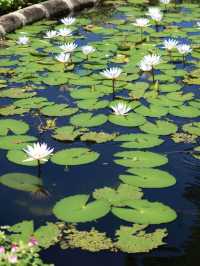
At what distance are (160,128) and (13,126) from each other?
136 centimetres

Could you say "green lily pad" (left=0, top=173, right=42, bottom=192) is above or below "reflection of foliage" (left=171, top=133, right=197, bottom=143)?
below

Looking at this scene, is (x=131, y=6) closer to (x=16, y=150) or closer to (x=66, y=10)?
(x=66, y=10)

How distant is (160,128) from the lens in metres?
4.67

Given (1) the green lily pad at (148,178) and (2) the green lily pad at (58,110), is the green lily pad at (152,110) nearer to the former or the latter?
(2) the green lily pad at (58,110)

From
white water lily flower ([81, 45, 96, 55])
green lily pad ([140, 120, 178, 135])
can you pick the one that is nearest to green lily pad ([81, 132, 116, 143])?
green lily pad ([140, 120, 178, 135])

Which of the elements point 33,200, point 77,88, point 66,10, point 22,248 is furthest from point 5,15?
point 22,248

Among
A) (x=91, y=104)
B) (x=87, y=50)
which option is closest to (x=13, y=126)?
(x=91, y=104)

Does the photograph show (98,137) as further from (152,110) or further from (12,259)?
(12,259)

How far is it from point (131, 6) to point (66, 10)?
1.45 m

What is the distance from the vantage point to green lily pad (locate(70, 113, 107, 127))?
4.77m

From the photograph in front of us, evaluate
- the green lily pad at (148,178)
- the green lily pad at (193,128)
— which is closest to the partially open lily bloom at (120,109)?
the green lily pad at (193,128)

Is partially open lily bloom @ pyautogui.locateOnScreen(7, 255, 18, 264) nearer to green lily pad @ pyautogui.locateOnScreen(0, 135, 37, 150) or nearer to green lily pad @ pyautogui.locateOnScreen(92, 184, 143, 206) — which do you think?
green lily pad @ pyautogui.locateOnScreen(92, 184, 143, 206)

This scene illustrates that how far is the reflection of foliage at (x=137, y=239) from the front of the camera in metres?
3.06

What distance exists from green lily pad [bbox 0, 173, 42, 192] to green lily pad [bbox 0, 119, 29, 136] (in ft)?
2.47
